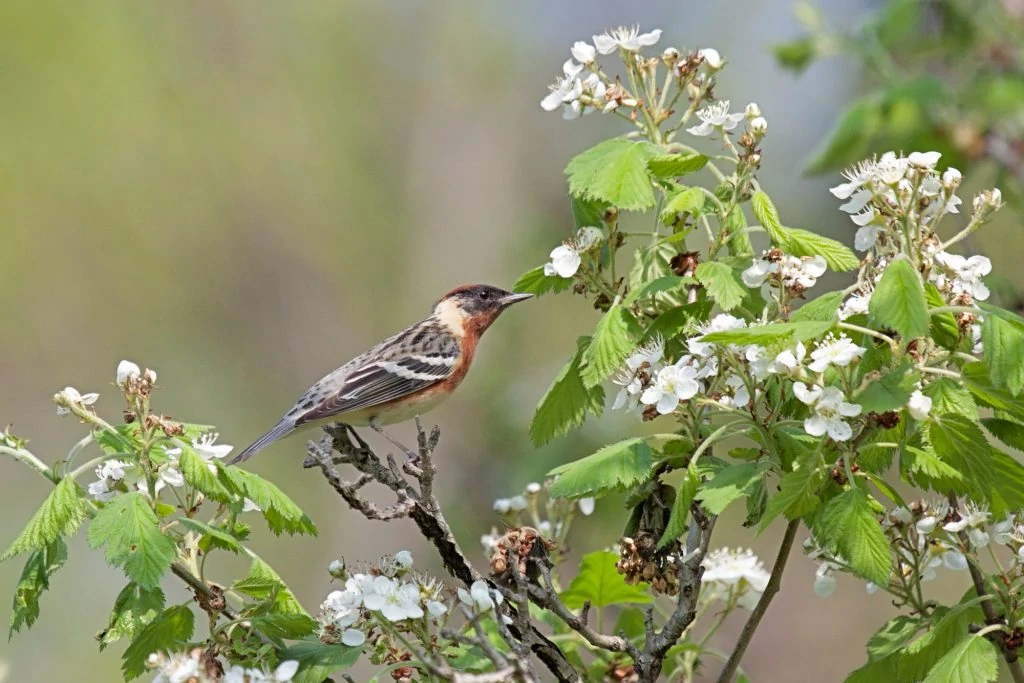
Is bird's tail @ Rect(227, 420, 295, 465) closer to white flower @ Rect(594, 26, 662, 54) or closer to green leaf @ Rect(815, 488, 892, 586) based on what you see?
white flower @ Rect(594, 26, 662, 54)

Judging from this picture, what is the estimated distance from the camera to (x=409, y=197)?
11875 mm

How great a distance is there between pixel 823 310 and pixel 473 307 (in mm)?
3490

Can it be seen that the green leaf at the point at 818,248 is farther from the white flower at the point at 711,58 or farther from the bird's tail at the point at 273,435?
the bird's tail at the point at 273,435

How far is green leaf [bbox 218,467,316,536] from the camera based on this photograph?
8.16ft

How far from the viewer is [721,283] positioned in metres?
2.41

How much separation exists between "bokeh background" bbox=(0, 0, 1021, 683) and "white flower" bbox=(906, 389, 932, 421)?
5.27 metres

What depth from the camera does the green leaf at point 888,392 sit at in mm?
1987

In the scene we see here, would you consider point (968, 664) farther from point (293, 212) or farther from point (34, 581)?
point (293, 212)

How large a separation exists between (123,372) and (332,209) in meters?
10.4

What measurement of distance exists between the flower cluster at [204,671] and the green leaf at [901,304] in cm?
132

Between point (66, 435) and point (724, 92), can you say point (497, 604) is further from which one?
point (66, 435)

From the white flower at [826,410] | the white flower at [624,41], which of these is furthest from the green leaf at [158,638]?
the white flower at [624,41]

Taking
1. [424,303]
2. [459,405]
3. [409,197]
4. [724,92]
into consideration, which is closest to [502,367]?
[459,405]

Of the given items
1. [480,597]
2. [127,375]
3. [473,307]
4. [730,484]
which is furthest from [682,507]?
[473,307]
